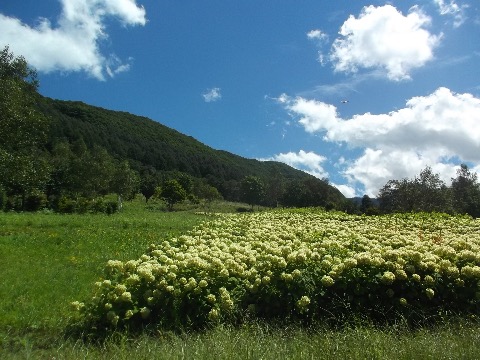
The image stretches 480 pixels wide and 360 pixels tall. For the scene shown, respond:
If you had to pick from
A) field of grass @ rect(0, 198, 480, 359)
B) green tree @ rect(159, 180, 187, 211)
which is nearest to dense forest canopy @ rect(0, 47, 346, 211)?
green tree @ rect(159, 180, 187, 211)

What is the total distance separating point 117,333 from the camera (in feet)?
16.8

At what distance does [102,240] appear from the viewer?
13.1 m

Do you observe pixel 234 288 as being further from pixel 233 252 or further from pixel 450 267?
pixel 450 267

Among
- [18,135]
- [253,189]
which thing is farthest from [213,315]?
[253,189]

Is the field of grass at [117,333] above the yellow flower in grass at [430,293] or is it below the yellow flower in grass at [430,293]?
below

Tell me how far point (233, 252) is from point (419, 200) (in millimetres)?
39930

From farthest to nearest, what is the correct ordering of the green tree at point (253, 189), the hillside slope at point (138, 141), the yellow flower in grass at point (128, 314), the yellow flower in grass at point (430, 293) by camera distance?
the hillside slope at point (138, 141) → the green tree at point (253, 189) → the yellow flower in grass at point (430, 293) → the yellow flower in grass at point (128, 314)

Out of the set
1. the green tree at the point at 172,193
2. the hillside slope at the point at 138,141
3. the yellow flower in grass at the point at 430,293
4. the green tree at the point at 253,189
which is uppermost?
the hillside slope at the point at 138,141

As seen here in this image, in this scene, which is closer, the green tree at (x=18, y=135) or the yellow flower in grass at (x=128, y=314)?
the yellow flower in grass at (x=128, y=314)

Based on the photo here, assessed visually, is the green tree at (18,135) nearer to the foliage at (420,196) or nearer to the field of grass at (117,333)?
the field of grass at (117,333)

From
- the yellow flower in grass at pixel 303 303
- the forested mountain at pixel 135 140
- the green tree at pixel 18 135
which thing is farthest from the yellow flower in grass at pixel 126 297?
the forested mountain at pixel 135 140

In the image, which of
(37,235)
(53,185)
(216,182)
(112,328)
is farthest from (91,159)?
(216,182)

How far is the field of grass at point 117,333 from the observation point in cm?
361

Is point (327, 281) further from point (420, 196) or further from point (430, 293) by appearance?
point (420, 196)
